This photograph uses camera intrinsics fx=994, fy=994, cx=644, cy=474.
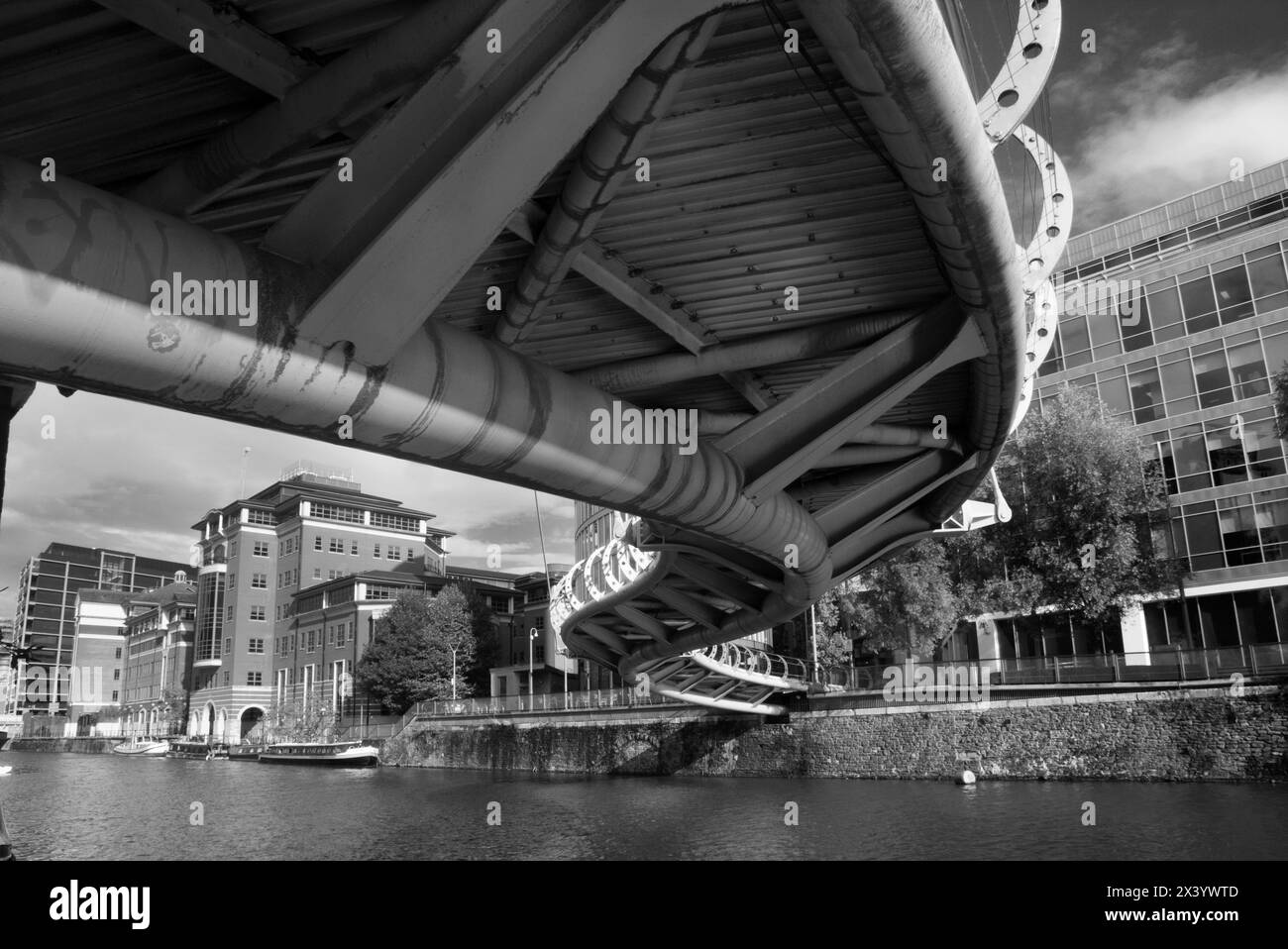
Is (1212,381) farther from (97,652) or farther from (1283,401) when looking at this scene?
(97,652)

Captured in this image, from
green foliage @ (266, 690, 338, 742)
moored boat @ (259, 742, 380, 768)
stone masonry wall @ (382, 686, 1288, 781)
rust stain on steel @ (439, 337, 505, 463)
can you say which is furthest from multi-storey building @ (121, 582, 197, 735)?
rust stain on steel @ (439, 337, 505, 463)

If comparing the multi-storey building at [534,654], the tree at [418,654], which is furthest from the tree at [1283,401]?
the tree at [418,654]

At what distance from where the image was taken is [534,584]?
87.1 m

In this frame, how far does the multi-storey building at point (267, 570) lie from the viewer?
93000 millimetres

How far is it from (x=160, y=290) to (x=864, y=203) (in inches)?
208

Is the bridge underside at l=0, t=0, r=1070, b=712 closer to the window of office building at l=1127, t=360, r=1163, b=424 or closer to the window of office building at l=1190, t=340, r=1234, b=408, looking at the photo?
the window of office building at l=1190, t=340, r=1234, b=408

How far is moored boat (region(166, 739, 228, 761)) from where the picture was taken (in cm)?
8112

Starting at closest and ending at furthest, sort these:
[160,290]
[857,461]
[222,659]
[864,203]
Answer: [160,290] → [864,203] → [857,461] → [222,659]

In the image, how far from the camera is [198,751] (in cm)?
8269

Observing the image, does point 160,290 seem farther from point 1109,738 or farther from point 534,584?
point 534,584

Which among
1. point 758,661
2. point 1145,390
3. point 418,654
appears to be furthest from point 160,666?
point 1145,390

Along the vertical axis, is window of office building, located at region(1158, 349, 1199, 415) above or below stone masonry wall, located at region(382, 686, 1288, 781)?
above

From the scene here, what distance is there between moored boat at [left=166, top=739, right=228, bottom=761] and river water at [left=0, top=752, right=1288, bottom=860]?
37190 millimetres
